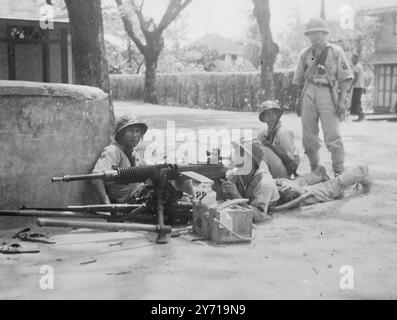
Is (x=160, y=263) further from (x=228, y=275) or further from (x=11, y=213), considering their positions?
(x=11, y=213)

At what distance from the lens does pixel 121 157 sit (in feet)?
19.6

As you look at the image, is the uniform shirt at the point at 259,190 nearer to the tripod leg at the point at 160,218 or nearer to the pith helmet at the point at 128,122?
the tripod leg at the point at 160,218

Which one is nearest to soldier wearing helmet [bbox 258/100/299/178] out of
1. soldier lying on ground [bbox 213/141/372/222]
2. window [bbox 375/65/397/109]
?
soldier lying on ground [bbox 213/141/372/222]

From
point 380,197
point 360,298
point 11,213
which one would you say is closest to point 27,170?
point 11,213

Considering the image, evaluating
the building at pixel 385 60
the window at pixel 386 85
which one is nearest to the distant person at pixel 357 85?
the building at pixel 385 60

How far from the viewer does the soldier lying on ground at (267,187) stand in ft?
19.3

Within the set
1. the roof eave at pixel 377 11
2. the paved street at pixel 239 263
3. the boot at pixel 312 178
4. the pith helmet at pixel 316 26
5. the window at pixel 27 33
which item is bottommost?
the paved street at pixel 239 263

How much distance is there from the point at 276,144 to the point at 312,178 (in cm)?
58

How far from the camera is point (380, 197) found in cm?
654

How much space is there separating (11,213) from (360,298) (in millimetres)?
2962

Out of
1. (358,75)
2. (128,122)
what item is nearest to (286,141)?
(128,122)

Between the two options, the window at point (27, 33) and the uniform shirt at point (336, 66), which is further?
the window at point (27, 33)

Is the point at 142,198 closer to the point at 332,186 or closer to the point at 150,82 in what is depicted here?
the point at 332,186

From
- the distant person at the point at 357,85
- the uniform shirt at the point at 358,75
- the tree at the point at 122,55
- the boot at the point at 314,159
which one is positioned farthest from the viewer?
the tree at the point at 122,55
